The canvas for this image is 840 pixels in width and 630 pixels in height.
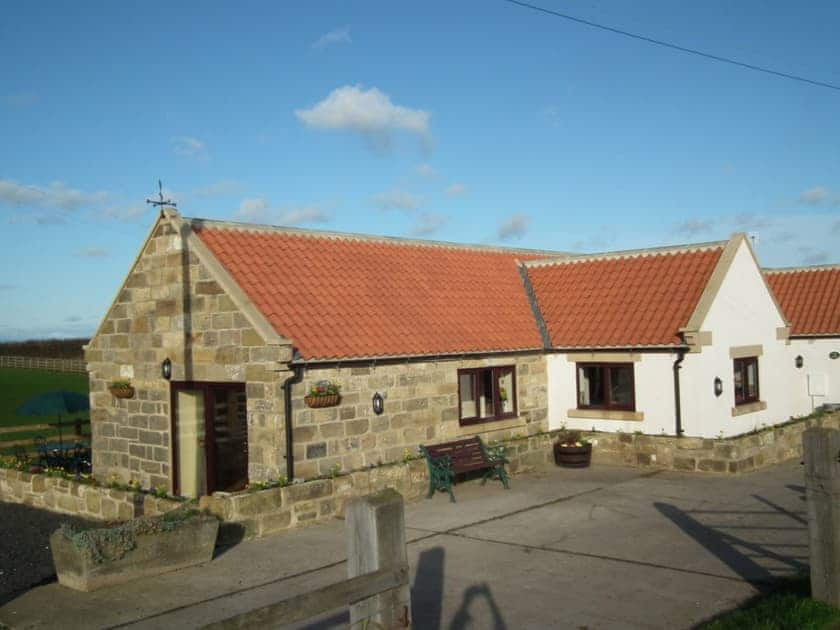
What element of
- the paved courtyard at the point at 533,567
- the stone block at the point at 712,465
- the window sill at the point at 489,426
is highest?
the window sill at the point at 489,426

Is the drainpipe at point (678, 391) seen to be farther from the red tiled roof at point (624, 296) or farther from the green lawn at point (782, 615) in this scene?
the green lawn at point (782, 615)

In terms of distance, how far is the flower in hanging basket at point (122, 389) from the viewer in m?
15.7

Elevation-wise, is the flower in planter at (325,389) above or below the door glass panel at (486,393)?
above

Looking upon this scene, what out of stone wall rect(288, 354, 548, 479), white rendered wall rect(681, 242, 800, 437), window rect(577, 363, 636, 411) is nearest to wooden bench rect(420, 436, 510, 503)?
stone wall rect(288, 354, 548, 479)

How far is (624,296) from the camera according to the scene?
19.3 m

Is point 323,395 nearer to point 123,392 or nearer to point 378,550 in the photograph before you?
point 123,392

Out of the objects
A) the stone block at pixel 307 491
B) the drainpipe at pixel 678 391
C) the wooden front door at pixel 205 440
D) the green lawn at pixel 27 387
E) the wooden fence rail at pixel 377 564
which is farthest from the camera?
the green lawn at pixel 27 387

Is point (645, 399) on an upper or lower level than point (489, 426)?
upper

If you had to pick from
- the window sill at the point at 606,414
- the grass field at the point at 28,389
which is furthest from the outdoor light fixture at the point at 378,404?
the grass field at the point at 28,389

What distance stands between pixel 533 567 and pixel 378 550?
17.1ft

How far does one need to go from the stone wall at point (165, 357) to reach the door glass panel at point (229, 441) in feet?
3.32

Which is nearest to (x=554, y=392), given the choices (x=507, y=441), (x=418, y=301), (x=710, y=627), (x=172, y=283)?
(x=507, y=441)

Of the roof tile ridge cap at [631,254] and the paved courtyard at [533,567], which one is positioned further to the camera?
the roof tile ridge cap at [631,254]

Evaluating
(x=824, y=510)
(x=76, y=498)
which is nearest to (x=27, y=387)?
(x=76, y=498)
